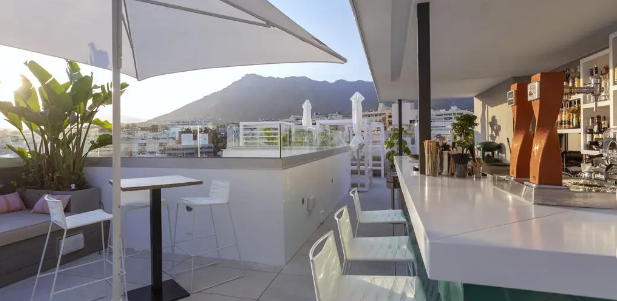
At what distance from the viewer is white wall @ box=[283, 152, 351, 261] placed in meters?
4.16

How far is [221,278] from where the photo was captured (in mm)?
3543

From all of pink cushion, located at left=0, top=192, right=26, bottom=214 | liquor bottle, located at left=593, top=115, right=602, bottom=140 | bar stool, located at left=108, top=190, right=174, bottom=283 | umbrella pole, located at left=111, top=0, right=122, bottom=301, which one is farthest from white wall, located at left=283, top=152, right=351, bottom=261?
pink cushion, located at left=0, top=192, right=26, bottom=214

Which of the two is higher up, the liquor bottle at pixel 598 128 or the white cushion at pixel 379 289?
the liquor bottle at pixel 598 128

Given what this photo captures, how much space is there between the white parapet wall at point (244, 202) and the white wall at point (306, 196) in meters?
0.01

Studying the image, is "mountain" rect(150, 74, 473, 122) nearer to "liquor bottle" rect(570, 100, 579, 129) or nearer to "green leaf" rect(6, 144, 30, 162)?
"green leaf" rect(6, 144, 30, 162)

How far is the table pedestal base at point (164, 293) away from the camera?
3016 mm

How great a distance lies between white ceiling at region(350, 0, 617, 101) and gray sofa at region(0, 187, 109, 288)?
13.0ft

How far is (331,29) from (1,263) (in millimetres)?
13731

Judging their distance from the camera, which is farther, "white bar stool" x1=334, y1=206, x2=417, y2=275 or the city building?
the city building

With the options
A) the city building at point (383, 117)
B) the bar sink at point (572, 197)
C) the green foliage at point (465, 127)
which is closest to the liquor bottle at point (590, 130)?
the bar sink at point (572, 197)

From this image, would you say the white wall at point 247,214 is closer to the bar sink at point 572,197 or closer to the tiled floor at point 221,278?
the tiled floor at point 221,278

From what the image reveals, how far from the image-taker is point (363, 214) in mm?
3451

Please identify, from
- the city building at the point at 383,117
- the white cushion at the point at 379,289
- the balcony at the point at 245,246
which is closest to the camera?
the white cushion at the point at 379,289

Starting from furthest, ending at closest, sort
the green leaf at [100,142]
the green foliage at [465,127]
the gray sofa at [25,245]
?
the green foliage at [465,127]
the green leaf at [100,142]
the gray sofa at [25,245]
